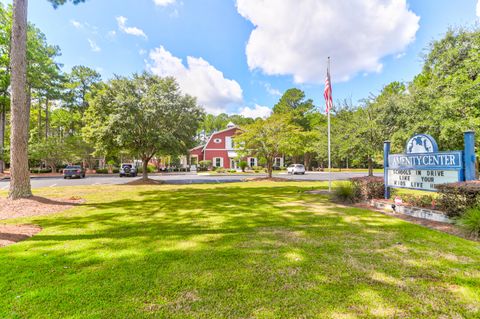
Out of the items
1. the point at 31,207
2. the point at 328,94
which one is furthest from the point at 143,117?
the point at 328,94

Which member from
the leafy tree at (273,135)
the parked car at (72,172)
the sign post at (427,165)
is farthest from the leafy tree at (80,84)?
A: the sign post at (427,165)

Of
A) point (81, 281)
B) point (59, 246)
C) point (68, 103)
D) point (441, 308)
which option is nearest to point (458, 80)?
point (441, 308)

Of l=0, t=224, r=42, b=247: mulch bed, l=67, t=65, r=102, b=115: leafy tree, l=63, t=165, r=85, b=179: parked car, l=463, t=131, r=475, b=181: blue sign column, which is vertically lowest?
l=0, t=224, r=42, b=247: mulch bed

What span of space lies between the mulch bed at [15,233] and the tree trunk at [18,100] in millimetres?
3885

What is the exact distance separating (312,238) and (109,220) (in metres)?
5.49

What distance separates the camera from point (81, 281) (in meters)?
3.04

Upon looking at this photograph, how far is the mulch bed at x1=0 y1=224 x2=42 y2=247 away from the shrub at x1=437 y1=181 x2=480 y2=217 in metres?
9.76

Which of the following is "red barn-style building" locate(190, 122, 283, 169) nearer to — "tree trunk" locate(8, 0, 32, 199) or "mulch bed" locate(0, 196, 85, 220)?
"mulch bed" locate(0, 196, 85, 220)

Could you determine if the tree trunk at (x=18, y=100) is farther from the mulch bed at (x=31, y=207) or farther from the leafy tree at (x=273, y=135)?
the leafy tree at (x=273, y=135)

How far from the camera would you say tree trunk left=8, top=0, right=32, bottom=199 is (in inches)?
328

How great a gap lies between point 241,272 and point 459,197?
221 inches

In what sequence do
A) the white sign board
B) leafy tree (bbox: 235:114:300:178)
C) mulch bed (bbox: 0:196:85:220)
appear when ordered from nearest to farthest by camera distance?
the white sign board, mulch bed (bbox: 0:196:85:220), leafy tree (bbox: 235:114:300:178)

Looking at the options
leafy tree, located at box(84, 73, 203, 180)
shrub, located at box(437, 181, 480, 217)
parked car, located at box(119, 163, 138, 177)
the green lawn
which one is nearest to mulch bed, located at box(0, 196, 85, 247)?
the green lawn

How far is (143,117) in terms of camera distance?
17.3 metres
